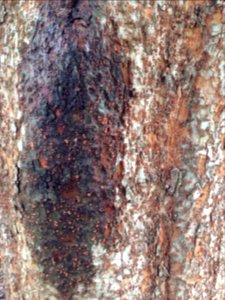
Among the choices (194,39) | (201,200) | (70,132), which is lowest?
(201,200)

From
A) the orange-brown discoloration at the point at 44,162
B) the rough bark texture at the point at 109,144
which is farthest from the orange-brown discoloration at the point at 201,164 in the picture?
the orange-brown discoloration at the point at 44,162

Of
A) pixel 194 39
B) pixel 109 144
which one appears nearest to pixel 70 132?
pixel 109 144

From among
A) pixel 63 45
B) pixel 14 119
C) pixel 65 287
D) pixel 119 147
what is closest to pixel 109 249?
pixel 65 287

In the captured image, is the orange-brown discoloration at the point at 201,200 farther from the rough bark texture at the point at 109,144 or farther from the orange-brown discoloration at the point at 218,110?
the orange-brown discoloration at the point at 218,110

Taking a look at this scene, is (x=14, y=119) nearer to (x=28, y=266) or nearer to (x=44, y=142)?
(x=44, y=142)

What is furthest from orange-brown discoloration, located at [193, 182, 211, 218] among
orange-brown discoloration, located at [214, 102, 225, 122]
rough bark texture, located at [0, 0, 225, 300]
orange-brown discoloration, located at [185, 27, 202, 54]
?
orange-brown discoloration, located at [185, 27, 202, 54]

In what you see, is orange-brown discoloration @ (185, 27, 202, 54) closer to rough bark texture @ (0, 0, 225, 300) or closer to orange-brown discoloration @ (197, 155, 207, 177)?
rough bark texture @ (0, 0, 225, 300)

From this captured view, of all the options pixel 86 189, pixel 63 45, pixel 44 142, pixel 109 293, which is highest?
pixel 63 45

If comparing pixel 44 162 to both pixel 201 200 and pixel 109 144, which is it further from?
pixel 201 200
